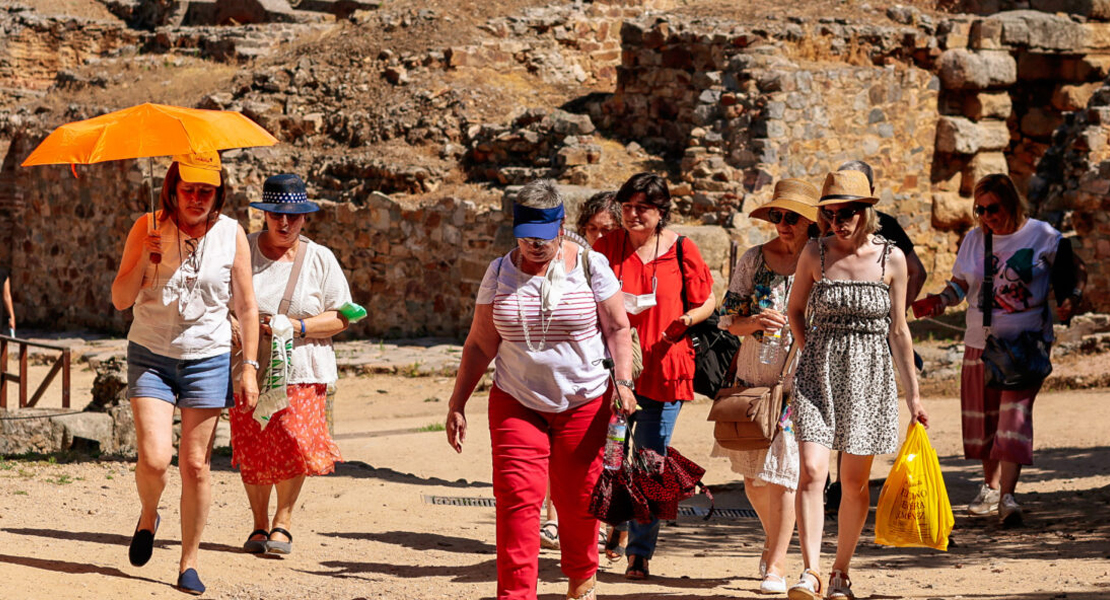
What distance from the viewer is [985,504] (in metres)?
7.58

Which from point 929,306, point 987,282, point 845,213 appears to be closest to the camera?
point 845,213

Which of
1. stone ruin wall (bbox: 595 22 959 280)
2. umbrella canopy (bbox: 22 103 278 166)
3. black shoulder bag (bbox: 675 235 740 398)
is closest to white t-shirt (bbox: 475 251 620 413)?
black shoulder bag (bbox: 675 235 740 398)

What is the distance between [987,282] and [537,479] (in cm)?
332

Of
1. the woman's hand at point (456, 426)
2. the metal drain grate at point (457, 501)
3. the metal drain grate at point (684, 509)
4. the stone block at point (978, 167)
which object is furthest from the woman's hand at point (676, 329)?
the stone block at point (978, 167)

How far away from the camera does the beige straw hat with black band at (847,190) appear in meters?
5.63

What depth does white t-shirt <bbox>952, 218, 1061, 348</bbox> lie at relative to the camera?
24.3 ft

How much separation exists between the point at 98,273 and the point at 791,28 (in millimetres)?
9354

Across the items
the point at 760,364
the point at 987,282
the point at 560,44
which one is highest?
the point at 560,44

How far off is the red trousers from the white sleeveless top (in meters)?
1.17

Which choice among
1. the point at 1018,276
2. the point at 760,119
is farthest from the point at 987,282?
the point at 760,119

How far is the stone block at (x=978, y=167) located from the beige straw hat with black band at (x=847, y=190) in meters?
12.5

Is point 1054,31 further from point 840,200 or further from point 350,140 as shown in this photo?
point 840,200

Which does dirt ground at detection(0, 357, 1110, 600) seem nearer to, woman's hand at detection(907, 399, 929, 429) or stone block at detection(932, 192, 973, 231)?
woman's hand at detection(907, 399, 929, 429)

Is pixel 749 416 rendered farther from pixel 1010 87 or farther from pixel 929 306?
pixel 1010 87
